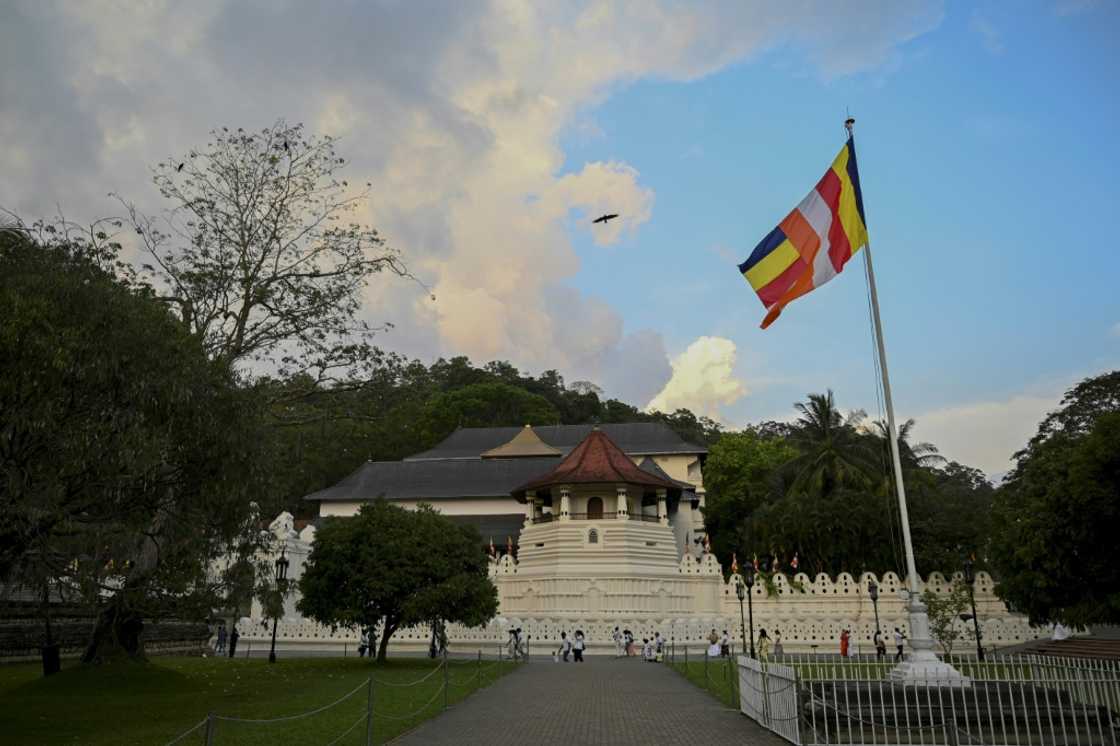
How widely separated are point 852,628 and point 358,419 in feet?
68.5

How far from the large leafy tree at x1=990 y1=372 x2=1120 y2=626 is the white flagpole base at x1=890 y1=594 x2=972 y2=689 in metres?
3.81

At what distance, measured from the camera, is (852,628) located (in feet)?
103

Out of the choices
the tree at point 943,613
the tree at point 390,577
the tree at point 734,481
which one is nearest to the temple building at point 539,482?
the tree at point 734,481

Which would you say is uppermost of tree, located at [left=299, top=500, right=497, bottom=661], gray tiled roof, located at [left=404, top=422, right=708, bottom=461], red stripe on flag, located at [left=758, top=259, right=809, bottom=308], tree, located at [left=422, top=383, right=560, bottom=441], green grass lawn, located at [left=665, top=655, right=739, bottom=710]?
tree, located at [left=422, top=383, right=560, bottom=441]

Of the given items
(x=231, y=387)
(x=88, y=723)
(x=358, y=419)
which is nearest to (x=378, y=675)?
(x=358, y=419)

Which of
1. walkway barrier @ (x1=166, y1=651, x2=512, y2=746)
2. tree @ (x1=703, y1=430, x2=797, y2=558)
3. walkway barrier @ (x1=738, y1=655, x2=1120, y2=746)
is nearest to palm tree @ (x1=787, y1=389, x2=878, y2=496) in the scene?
tree @ (x1=703, y1=430, x2=797, y2=558)

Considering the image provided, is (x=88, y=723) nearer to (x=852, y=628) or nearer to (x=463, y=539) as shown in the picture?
(x=463, y=539)

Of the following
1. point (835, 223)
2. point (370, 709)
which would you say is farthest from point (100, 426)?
point (835, 223)

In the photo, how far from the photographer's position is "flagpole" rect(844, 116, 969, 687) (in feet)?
38.5

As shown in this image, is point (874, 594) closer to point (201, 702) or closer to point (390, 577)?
point (390, 577)

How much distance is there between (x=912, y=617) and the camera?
12750 mm

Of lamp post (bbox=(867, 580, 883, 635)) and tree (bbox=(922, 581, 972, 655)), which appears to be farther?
Result: lamp post (bbox=(867, 580, 883, 635))

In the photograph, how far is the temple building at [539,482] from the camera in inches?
1506

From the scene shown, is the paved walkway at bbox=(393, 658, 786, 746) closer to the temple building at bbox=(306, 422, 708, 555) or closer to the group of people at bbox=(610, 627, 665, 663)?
the group of people at bbox=(610, 627, 665, 663)
